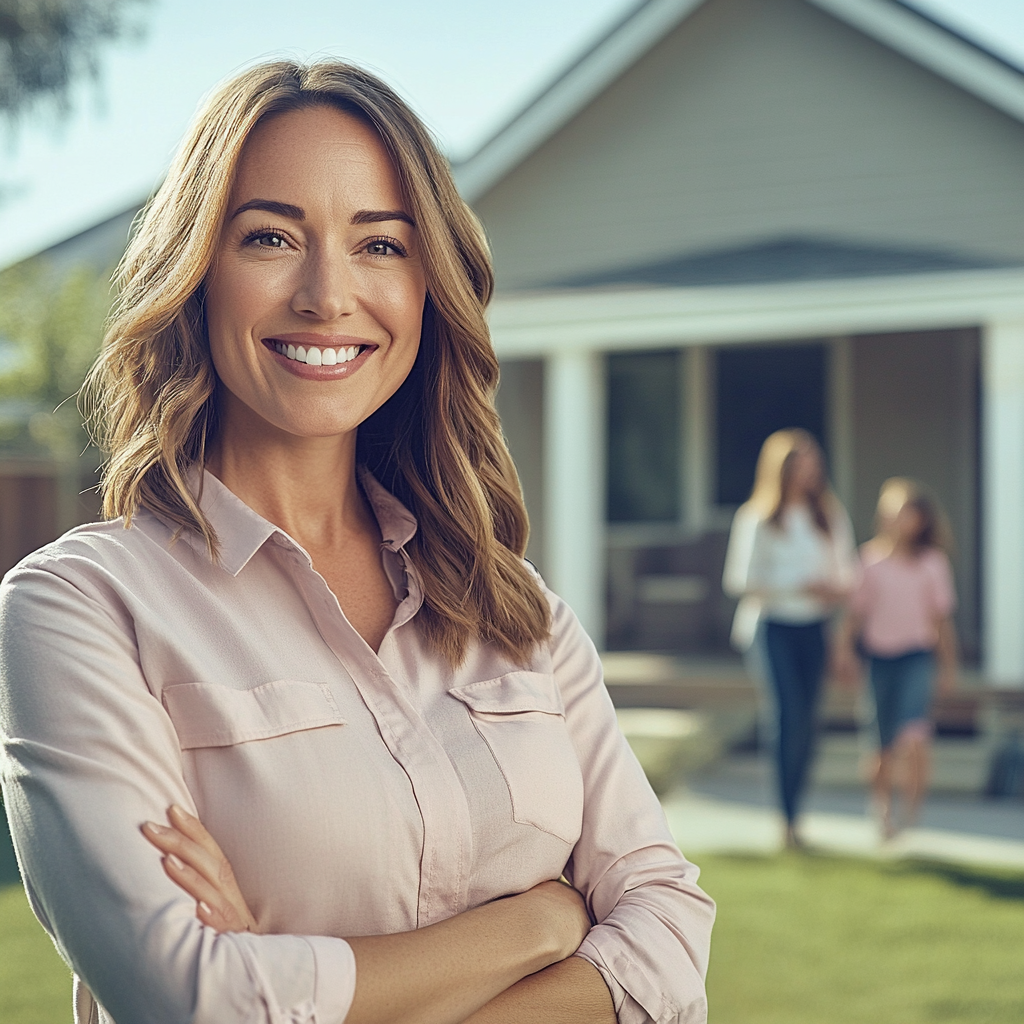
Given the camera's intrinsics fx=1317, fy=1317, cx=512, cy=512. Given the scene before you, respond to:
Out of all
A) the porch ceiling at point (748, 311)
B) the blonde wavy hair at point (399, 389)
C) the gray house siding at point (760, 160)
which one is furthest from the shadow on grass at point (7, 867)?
the gray house siding at point (760, 160)

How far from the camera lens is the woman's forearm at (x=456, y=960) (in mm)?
1515

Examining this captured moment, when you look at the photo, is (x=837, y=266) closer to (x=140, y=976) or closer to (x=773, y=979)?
(x=773, y=979)

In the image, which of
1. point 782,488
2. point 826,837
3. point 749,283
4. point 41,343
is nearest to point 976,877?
point 826,837

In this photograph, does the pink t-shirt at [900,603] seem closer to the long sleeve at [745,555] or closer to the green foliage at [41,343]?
the long sleeve at [745,555]

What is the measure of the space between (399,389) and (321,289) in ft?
1.25

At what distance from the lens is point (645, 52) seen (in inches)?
442

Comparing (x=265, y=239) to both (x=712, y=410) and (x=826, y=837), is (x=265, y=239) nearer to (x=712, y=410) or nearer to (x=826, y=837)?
(x=826, y=837)

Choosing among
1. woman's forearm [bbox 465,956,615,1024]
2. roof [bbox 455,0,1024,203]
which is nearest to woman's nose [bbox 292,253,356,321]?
woman's forearm [bbox 465,956,615,1024]

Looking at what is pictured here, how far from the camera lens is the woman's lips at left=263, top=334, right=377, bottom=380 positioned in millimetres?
1732

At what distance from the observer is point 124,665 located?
4.96ft

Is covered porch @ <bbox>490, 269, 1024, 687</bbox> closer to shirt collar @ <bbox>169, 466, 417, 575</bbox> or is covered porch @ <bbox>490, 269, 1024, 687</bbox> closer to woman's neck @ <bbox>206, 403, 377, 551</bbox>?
woman's neck @ <bbox>206, 403, 377, 551</bbox>

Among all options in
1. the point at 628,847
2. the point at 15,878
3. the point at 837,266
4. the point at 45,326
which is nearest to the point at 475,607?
the point at 628,847

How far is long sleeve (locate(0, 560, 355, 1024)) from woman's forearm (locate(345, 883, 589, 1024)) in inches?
1.5

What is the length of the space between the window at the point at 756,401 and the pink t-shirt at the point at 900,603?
16.0 ft
